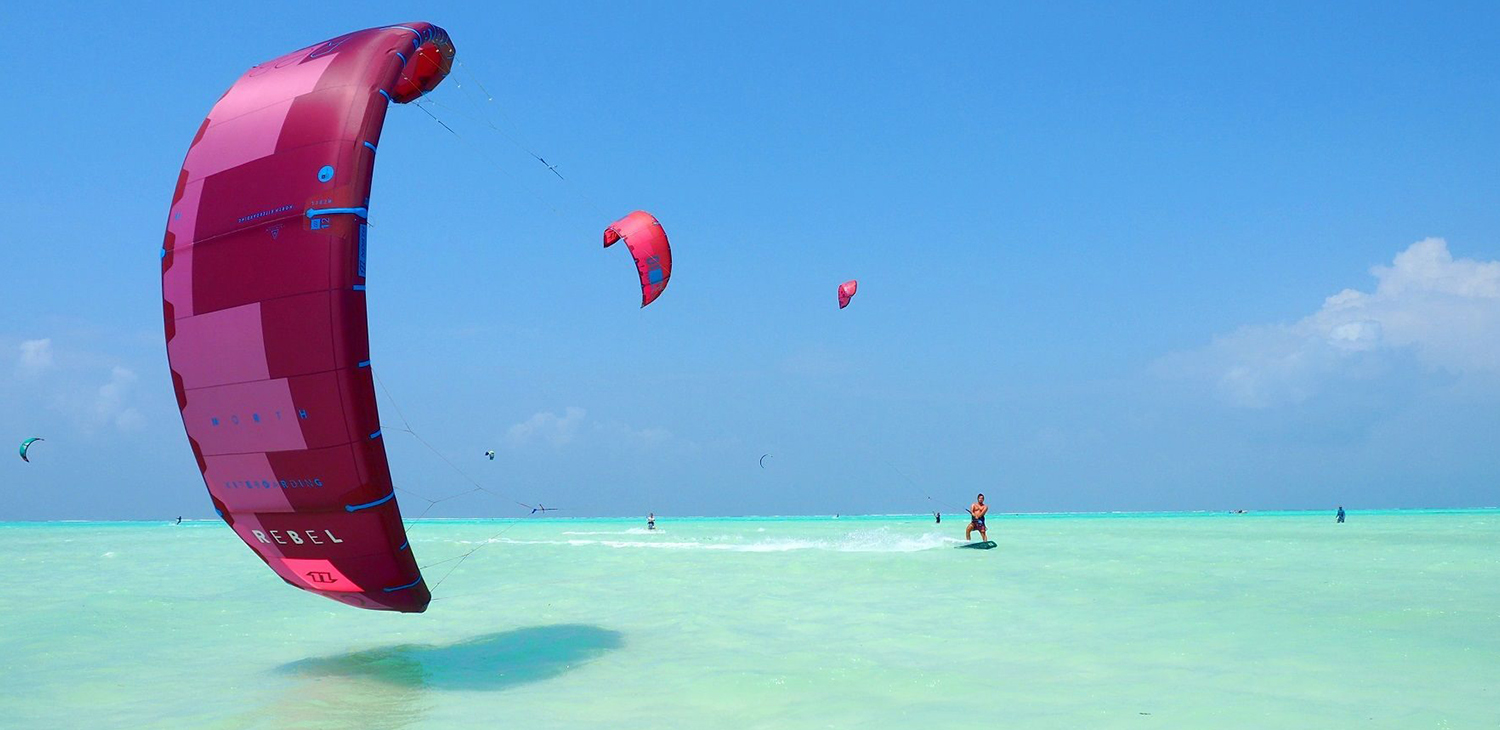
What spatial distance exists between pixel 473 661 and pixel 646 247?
28.0ft

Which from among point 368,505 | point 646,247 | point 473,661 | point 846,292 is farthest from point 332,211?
point 846,292

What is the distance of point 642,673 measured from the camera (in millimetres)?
9219

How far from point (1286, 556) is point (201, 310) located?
80.3 ft

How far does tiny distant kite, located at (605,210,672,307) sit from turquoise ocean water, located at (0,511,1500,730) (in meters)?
5.05

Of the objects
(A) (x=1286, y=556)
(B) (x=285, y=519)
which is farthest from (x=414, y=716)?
(A) (x=1286, y=556)

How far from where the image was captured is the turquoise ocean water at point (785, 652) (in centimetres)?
766

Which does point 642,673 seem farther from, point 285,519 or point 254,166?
point 254,166

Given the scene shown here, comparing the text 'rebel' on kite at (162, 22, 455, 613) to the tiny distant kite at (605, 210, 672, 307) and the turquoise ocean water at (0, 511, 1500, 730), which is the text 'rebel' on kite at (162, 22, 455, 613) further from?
the tiny distant kite at (605, 210, 672, 307)

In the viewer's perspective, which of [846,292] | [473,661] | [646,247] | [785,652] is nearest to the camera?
[473,661]

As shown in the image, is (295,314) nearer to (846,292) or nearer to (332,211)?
(332,211)

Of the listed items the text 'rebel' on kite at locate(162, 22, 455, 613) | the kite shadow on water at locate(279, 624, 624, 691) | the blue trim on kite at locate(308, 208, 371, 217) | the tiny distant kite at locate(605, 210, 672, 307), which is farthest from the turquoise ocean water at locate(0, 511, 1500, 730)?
the tiny distant kite at locate(605, 210, 672, 307)

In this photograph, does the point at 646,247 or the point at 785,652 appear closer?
the point at 785,652

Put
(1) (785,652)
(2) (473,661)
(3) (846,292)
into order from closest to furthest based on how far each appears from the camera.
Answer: (2) (473,661)
(1) (785,652)
(3) (846,292)

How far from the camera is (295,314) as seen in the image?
24.5 feet
